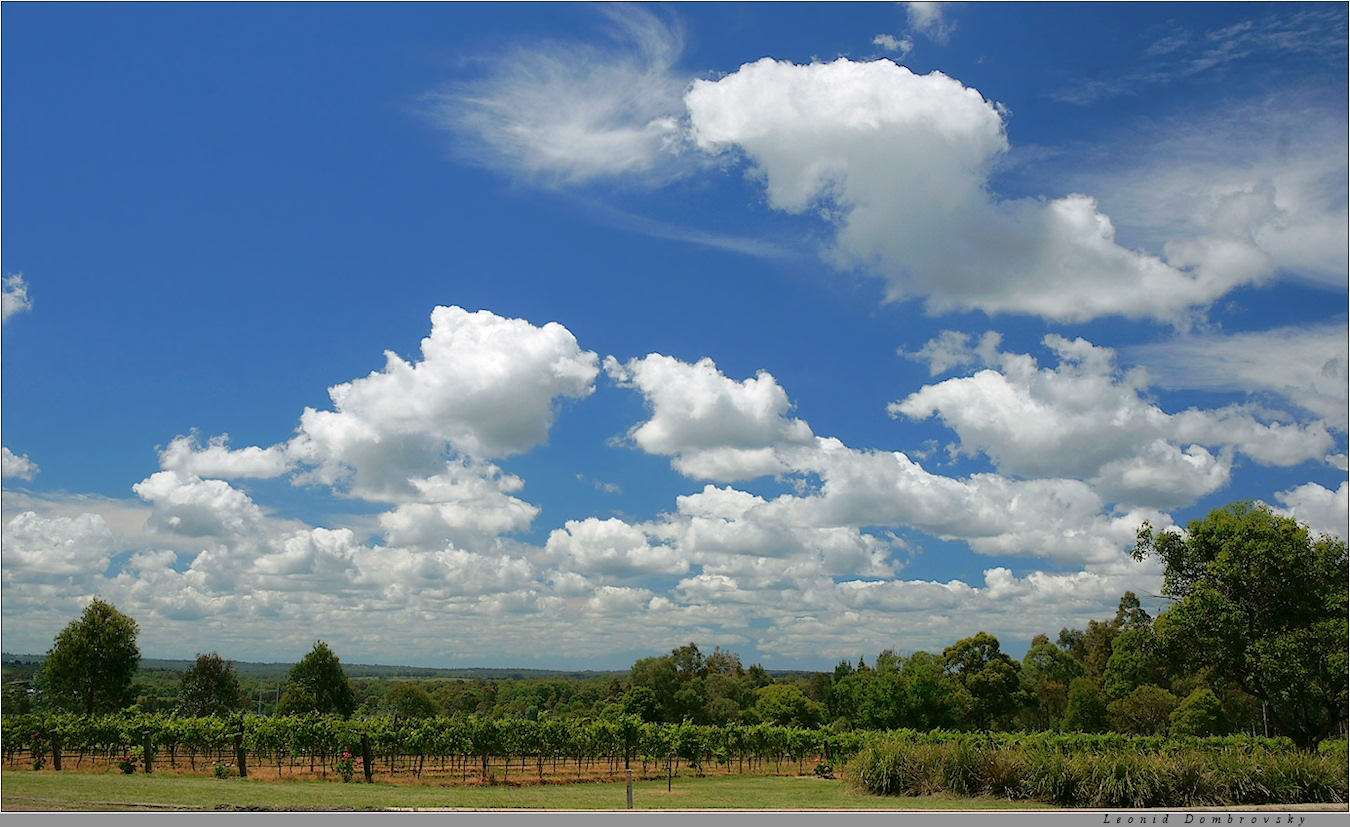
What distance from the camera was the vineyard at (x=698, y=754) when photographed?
16.5 metres

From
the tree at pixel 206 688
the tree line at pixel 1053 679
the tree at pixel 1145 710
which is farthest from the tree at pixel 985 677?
the tree at pixel 206 688

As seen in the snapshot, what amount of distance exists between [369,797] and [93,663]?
839 inches

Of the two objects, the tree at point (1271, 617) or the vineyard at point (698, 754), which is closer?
the vineyard at point (698, 754)

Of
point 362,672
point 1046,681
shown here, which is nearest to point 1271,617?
point 1046,681

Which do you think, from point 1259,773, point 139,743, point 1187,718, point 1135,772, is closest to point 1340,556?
point 1259,773

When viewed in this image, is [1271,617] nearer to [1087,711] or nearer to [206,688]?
[1087,711]

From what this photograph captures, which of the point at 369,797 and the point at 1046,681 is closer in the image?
the point at 369,797

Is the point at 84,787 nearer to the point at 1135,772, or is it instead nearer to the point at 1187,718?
the point at 1135,772

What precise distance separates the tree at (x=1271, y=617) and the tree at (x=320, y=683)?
3648 cm

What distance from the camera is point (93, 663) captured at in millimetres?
31781
